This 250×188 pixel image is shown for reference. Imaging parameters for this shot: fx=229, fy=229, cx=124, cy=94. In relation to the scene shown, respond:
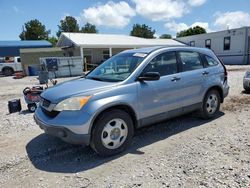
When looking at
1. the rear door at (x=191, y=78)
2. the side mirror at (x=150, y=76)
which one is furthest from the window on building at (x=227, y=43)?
the side mirror at (x=150, y=76)

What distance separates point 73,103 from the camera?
141 inches

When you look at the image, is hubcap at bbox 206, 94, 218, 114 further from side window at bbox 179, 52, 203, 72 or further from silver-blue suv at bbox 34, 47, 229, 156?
side window at bbox 179, 52, 203, 72

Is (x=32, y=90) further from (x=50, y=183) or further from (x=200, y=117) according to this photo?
(x=200, y=117)

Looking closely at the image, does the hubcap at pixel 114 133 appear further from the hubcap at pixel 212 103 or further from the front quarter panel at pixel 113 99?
the hubcap at pixel 212 103

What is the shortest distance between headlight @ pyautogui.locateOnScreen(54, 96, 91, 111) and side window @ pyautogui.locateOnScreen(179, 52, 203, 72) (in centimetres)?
239

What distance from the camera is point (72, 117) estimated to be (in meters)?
3.52

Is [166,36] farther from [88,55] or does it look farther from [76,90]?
[76,90]

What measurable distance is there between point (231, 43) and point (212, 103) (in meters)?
25.5

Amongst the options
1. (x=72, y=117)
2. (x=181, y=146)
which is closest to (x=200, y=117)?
(x=181, y=146)

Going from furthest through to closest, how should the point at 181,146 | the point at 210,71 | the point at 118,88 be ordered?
the point at 210,71, the point at 181,146, the point at 118,88

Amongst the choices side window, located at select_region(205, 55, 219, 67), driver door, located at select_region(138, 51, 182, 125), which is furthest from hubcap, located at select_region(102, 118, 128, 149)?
side window, located at select_region(205, 55, 219, 67)

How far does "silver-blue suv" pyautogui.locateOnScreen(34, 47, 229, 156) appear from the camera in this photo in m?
3.57

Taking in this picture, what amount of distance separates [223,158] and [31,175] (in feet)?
9.79

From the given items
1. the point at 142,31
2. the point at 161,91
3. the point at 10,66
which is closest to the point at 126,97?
the point at 161,91
